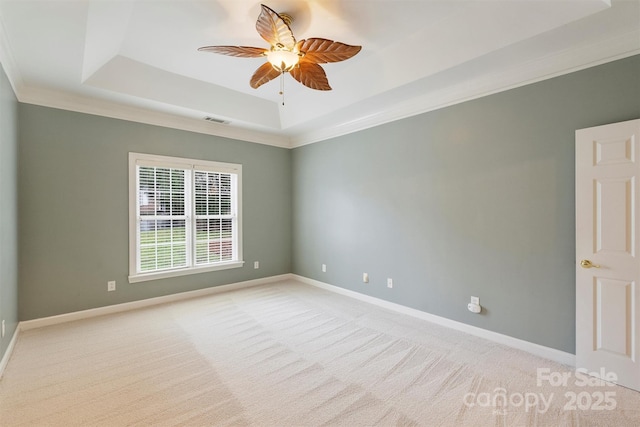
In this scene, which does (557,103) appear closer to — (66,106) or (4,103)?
(4,103)

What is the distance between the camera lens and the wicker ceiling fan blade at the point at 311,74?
101 inches

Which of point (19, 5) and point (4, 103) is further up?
point (19, 5)

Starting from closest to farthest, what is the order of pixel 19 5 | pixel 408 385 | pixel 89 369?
pixel 19 5
pixel 408 385
pixel 89 369

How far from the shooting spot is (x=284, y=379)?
2303 mm

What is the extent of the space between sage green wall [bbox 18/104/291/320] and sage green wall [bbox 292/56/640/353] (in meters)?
2.79

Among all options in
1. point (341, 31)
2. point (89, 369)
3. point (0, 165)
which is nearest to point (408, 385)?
point (89, 369)

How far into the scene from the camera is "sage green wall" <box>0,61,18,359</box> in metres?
2.52

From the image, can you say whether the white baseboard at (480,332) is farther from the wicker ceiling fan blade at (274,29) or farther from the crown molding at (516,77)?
the wicker ceiling fan blade at (274,29)

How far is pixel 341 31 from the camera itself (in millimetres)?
2750

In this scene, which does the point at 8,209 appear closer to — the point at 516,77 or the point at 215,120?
the point at 215,120

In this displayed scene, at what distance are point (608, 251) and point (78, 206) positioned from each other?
18.2 feet

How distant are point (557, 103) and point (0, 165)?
5001 mm

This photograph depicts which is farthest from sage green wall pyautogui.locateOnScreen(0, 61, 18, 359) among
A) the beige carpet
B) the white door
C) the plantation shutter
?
the white door

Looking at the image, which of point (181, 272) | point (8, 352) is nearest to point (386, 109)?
point (181, 272)
